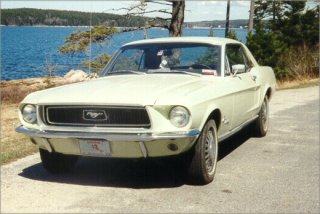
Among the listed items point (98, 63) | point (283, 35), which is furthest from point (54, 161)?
point (283, 35)

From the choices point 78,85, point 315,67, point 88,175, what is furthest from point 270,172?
point 315,67

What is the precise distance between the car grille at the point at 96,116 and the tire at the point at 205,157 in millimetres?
640

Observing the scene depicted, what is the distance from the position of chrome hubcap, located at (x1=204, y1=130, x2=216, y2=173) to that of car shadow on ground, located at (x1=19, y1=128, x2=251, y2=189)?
28 centimetres

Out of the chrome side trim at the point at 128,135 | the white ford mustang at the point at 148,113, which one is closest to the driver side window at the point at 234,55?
the white ford mustang at the point at 148,113

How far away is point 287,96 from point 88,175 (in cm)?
925

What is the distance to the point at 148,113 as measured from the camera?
4.29m

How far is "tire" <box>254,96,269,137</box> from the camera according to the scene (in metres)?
7.33

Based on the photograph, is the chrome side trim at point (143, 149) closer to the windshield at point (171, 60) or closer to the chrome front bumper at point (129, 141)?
the chrome front bumper at point (129, 141)

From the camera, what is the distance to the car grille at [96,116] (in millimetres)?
4383

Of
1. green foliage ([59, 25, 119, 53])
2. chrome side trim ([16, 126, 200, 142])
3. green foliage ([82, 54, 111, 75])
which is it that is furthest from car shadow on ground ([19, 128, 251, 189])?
green foliage ([59, 25, 119, 53])

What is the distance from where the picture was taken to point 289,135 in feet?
25.6

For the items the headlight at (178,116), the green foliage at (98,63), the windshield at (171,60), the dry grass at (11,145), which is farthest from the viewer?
the green foliage at (98,63)

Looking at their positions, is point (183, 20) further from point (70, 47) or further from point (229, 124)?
point (229, 124)

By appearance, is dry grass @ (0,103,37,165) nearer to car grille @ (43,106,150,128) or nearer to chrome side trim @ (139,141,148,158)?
car grille @ (43,106,150,128)
